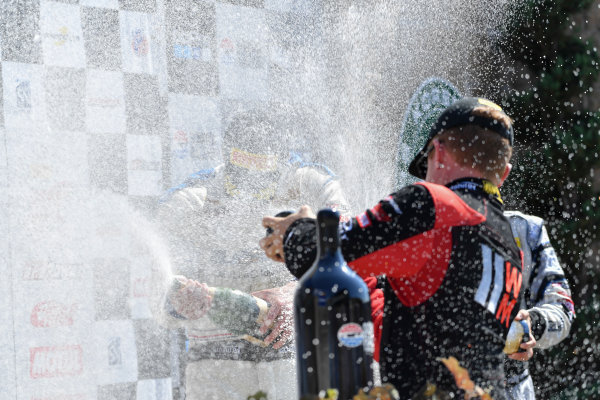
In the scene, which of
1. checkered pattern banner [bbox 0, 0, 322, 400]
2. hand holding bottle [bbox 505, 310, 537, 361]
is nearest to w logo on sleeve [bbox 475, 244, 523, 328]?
hand holding bottle [bbox 505, 310, 537, 361]

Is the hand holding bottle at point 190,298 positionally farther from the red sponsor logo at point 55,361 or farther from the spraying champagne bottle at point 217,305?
the red sponsor logo at point 55,361

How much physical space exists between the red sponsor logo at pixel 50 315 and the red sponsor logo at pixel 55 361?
0.11 m

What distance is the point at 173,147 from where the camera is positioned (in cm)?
349

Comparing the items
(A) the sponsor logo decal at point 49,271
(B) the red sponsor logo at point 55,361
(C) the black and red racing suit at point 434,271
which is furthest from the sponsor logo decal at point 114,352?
(C) the black and red racing suit at point 434,271

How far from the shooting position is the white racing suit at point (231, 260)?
2551 mm

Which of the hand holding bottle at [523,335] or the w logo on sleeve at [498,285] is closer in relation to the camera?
the w logo on sleeve at [498,285]

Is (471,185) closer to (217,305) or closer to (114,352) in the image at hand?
(217,305)

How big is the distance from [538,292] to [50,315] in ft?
7.34

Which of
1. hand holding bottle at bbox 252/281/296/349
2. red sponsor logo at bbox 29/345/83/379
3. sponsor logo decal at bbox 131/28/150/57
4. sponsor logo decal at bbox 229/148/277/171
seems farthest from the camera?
sponsor logo decal at bbox 131/28/150/57

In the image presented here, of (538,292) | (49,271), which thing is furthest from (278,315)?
(49,271)

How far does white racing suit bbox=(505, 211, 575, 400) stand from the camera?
1812 mm

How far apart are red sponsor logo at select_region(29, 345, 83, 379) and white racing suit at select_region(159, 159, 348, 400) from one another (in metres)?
0.84

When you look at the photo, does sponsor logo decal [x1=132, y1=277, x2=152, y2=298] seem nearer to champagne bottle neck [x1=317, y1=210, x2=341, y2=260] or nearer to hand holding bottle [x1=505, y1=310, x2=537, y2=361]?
hand holding bottle [x1=505, y1=310, x2=537, y2=361]

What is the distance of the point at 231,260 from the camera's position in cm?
261
